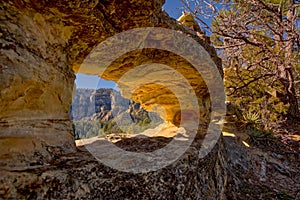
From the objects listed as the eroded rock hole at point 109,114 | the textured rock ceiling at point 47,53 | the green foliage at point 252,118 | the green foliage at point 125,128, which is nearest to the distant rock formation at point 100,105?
the eroded rock hole at point 109,114

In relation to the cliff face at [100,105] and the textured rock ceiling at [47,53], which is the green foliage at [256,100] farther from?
the cliff face at [100,105]

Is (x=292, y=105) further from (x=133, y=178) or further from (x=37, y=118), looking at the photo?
(x=37, y=118)

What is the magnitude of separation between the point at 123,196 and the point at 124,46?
1929 mm

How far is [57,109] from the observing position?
202 cm

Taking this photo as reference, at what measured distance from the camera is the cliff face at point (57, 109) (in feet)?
4.58

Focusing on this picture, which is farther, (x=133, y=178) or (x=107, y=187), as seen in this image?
(x=133, y=178)

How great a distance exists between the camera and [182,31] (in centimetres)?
310

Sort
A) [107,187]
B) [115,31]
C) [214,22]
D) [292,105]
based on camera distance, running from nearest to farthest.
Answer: [107,187]
[115,31]
[214,22]
[292,105]

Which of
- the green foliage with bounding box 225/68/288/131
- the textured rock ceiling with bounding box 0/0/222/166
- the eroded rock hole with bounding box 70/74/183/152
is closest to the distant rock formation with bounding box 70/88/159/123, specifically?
the eroded rock hole with bounding box 70/74/183/152

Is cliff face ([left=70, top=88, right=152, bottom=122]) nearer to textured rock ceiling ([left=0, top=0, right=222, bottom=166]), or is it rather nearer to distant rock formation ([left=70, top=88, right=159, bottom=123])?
distant rock formation ([left=70, top=88, right=159, bottom=123])

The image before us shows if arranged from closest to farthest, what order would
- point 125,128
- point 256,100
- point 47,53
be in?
point 47,53 → point 256,100 → point 125,128

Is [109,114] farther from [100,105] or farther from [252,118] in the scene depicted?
[252,118]

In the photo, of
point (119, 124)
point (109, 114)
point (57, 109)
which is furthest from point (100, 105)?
point (57, 109)

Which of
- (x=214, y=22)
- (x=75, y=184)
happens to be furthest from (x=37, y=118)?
(x=214, y=22)
